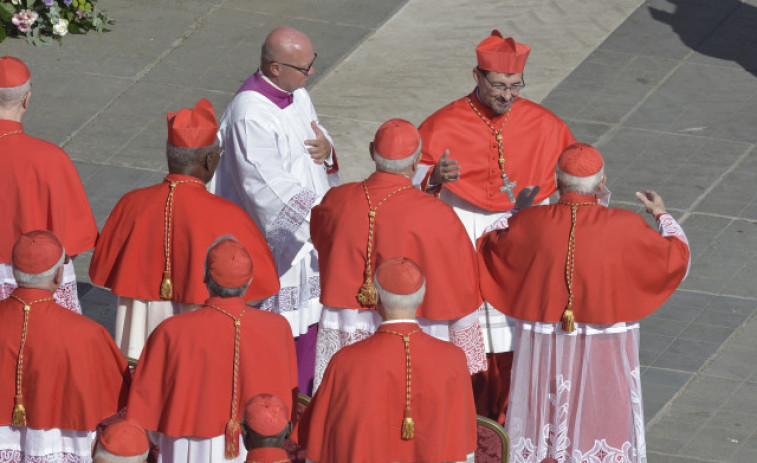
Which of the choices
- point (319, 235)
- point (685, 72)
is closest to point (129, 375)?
point (319, 235)

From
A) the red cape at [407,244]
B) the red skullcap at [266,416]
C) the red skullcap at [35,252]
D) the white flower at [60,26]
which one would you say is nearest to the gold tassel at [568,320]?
the red cape at [407,244]

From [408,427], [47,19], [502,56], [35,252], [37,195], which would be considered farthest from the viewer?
[47,19]

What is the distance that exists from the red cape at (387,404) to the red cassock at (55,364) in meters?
0.99

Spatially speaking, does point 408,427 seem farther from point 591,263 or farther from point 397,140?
point 397,140

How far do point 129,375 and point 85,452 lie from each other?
16.5 inches

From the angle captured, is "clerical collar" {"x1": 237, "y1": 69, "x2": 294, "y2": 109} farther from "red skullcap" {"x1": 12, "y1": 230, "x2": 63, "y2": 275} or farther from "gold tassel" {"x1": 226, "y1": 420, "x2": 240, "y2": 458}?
"gold tassel" {"x1": 226, "y1": 420, "x2": 240, "y2": 458}

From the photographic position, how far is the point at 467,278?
30.0 feet

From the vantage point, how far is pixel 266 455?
22.3ft

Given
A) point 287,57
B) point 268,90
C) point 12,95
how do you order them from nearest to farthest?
1. point 12,95
2. point 287,57
3. point 268,90

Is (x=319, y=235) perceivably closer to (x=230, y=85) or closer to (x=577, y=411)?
(x=577, y=411)

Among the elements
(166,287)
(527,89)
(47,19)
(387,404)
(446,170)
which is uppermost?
(387,404)

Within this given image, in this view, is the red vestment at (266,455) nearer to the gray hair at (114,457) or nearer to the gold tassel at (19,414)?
the gray hair at (114,457)

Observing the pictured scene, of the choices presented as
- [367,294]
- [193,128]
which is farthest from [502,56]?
[193,128]

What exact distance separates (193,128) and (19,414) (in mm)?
1775
